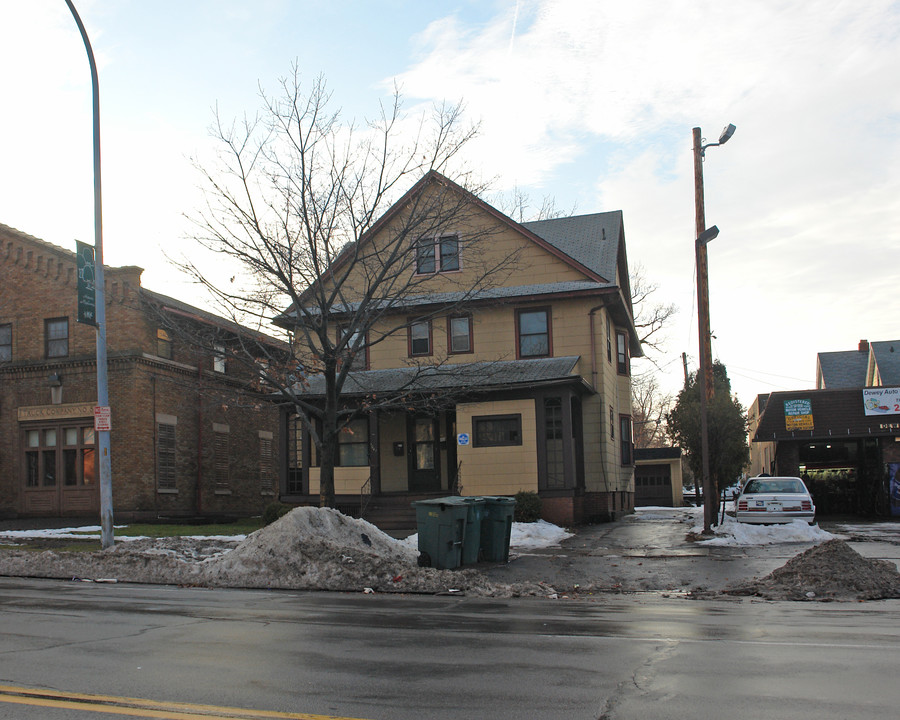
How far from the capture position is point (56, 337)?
29281 millimetres

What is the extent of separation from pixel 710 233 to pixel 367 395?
9813 millimetres

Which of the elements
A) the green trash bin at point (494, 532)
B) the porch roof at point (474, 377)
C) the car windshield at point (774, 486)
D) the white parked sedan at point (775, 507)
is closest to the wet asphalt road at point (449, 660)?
the green trash bin at point (494, 532)

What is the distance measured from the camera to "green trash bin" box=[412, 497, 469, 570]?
14633 mm

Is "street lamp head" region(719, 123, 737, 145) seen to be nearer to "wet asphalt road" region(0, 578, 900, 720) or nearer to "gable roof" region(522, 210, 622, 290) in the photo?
"gable roof" region(522, 210, 622, 290)

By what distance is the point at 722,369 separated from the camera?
44.5 m

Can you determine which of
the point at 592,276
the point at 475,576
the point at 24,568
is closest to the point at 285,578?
the point at 475,576

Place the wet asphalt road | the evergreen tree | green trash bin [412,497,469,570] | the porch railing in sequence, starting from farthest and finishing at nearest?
the porch railing → the evergreen tree → green trash bin [412,497,469,570] → the wet asphalt road

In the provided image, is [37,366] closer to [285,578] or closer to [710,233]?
[285,578]

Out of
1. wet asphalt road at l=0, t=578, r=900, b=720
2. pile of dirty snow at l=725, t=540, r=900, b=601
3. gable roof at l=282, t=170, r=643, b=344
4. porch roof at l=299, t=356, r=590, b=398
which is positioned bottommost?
pile of dirty snow at l=725, t=540, r=900, b=601

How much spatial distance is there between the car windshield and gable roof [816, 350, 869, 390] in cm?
3312

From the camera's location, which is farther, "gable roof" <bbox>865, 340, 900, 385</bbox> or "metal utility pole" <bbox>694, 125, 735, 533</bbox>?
"gable roof" <bbox>865, 340, 900, 385</bbox>

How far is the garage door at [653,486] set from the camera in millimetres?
44156

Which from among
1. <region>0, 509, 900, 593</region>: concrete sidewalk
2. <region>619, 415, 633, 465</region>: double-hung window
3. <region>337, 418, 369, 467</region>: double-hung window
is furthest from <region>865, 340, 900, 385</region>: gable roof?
<region>337, 418, 369, 467</region>: double-hung window

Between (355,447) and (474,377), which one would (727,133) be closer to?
(474,377)
